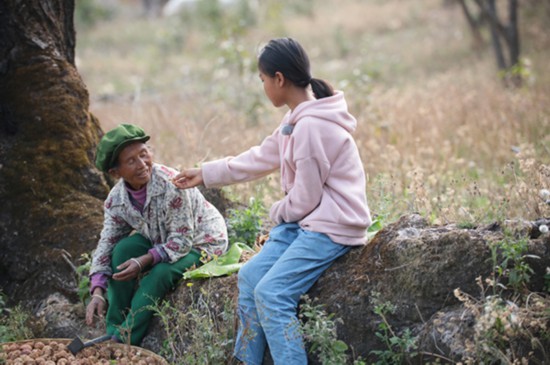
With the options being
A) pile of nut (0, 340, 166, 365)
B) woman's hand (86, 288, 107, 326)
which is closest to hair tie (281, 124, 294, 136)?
pile of nut (0, 340, 166, 365)

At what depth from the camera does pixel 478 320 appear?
2.86 m

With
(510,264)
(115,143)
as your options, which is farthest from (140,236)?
(510,264)

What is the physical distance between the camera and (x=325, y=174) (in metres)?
3.48

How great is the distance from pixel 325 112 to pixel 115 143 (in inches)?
44.8

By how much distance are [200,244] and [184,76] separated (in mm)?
12640

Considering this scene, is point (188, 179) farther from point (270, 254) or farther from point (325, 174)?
point (325, 174)

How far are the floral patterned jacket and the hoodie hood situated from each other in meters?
0.84

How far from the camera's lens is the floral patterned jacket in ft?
13.1

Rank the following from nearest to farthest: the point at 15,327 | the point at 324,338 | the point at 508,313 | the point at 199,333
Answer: the point at 508,313 < the point at 324,338 < the point at 199,333 < the point at 15,327

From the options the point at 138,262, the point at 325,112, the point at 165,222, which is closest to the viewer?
the point at 325,112

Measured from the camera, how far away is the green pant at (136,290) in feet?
12.8

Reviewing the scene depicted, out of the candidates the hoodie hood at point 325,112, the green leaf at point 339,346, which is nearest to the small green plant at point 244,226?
the hoodie hood at point 325,112

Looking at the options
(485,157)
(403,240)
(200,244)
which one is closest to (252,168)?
(200,244)

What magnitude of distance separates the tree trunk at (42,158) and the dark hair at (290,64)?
185 cm
